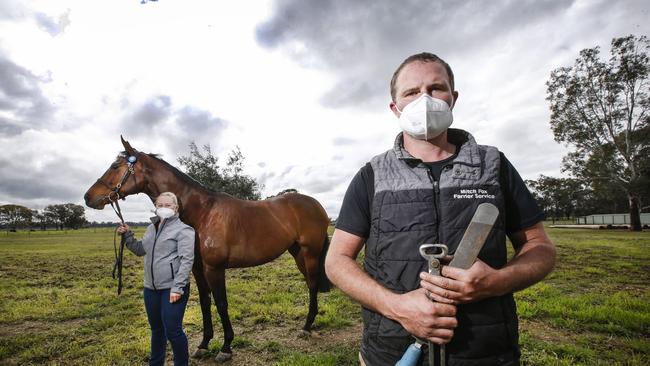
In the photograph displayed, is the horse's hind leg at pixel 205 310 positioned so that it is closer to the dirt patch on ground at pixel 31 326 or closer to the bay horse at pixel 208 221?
the bay horse at pixel 208 221

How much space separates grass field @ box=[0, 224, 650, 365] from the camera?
14.4 feet

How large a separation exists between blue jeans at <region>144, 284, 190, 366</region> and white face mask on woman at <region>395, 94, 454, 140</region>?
317cm

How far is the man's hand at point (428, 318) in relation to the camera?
1261 millimetres

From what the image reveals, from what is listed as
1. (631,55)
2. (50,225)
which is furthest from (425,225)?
(50,225)

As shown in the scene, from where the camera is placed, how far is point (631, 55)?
2612cm

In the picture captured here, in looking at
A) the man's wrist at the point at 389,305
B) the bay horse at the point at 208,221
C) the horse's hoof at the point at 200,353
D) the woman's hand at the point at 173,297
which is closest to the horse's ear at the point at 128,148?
the bay horse at the point at 208,221

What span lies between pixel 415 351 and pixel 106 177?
5.30 meters

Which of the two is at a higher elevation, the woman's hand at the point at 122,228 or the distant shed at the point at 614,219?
the woman's hand at the point at 122,228

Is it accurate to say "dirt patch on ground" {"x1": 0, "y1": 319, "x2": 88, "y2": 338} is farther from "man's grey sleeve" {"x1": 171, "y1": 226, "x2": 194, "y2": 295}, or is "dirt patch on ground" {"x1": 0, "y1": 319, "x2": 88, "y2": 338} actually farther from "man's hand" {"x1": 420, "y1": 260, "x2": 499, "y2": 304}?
"man's hand" {"x1": 420, "y1": 260, "x2": 499, "y2": 304}

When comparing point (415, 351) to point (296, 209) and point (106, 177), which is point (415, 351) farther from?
point (106, 177)

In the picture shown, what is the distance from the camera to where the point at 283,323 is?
5.92 meters

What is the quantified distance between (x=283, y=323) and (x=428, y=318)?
5.25 m

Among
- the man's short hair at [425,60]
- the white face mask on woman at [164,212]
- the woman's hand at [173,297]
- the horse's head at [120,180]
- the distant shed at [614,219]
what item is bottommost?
the distant shed at [614,219]

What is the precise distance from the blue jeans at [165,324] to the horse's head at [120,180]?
1.93 metres
